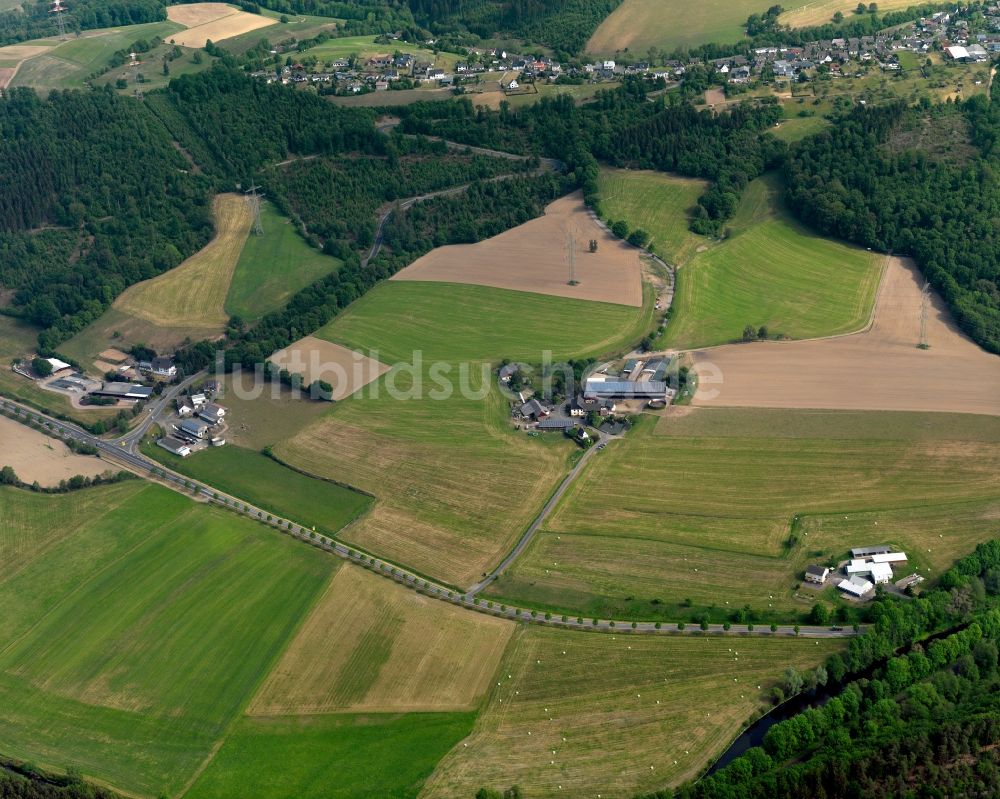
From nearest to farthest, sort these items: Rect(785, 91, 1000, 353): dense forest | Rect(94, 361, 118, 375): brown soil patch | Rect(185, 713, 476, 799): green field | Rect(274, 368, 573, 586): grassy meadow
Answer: Rect(185, 713, 476, 799): green field, Rect(274, 368, 573, 586): grassy meadow, Rect(785, 91, 1000, 353): dense forest, Rect(94, 361, 118, 375): brown soil patch

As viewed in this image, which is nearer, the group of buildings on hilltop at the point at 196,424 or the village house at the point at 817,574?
the village house at the point at 817,574

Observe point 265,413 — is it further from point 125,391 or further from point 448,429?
point 448,429

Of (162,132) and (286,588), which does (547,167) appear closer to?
(162,132)

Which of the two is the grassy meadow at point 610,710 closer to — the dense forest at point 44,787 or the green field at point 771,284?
the dense forest at point 44,787

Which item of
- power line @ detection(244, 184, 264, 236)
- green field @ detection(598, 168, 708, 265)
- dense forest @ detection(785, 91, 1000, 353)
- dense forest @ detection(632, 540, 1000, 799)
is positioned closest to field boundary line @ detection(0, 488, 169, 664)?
dense forest @ detection(632, 540, 1000, 799)

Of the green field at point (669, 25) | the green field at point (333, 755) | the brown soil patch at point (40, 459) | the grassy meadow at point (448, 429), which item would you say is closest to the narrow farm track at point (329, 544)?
the brown soil patch at point (40, 459)

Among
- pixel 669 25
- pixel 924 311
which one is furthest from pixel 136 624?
pixel 669 25

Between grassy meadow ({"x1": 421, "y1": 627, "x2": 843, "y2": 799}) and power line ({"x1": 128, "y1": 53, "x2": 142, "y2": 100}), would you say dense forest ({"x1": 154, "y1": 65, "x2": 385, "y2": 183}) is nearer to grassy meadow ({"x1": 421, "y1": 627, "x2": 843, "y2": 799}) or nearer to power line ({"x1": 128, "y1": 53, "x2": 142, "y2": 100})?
power line ({"x1": 128, "y1": 53, "x2": 142, "y2": 100})
